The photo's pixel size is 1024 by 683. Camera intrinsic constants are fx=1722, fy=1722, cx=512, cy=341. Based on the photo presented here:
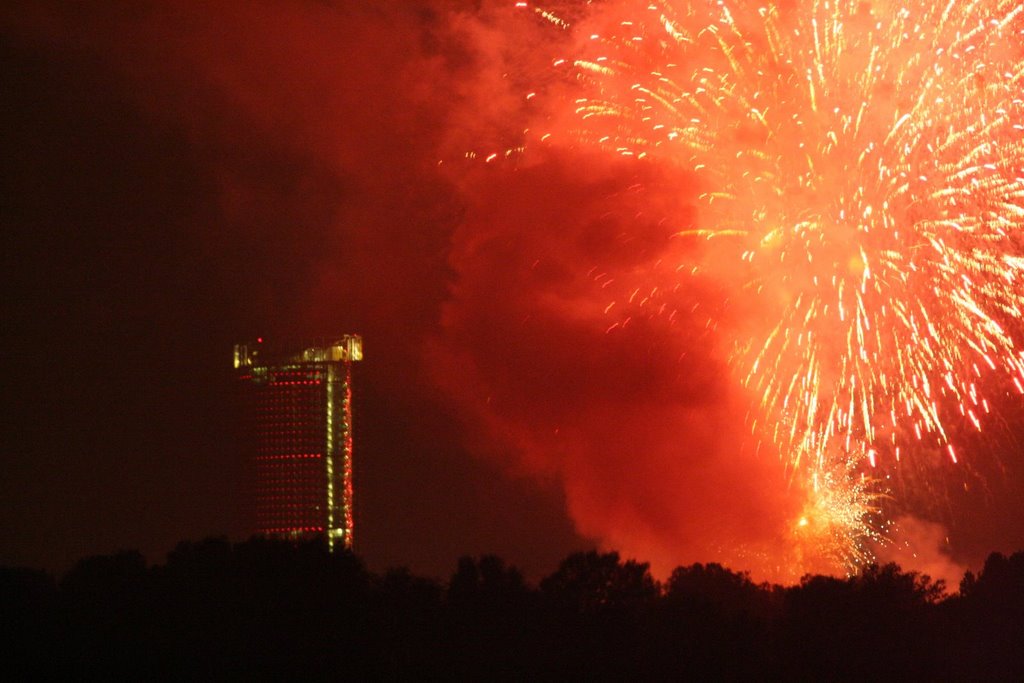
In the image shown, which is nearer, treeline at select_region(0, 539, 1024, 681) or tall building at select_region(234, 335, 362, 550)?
treeline at select_region(0, 539, 1024, 681)

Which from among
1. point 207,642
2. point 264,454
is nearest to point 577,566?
point 207,642

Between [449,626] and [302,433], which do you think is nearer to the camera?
[449,626]

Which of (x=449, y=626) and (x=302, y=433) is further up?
(x=302, y=433)

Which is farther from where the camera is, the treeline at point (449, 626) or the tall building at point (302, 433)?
the tall building at point (302, 433)

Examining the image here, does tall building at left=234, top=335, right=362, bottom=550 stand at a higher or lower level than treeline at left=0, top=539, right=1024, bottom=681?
higher

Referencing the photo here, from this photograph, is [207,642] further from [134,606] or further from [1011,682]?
[1011,682]
